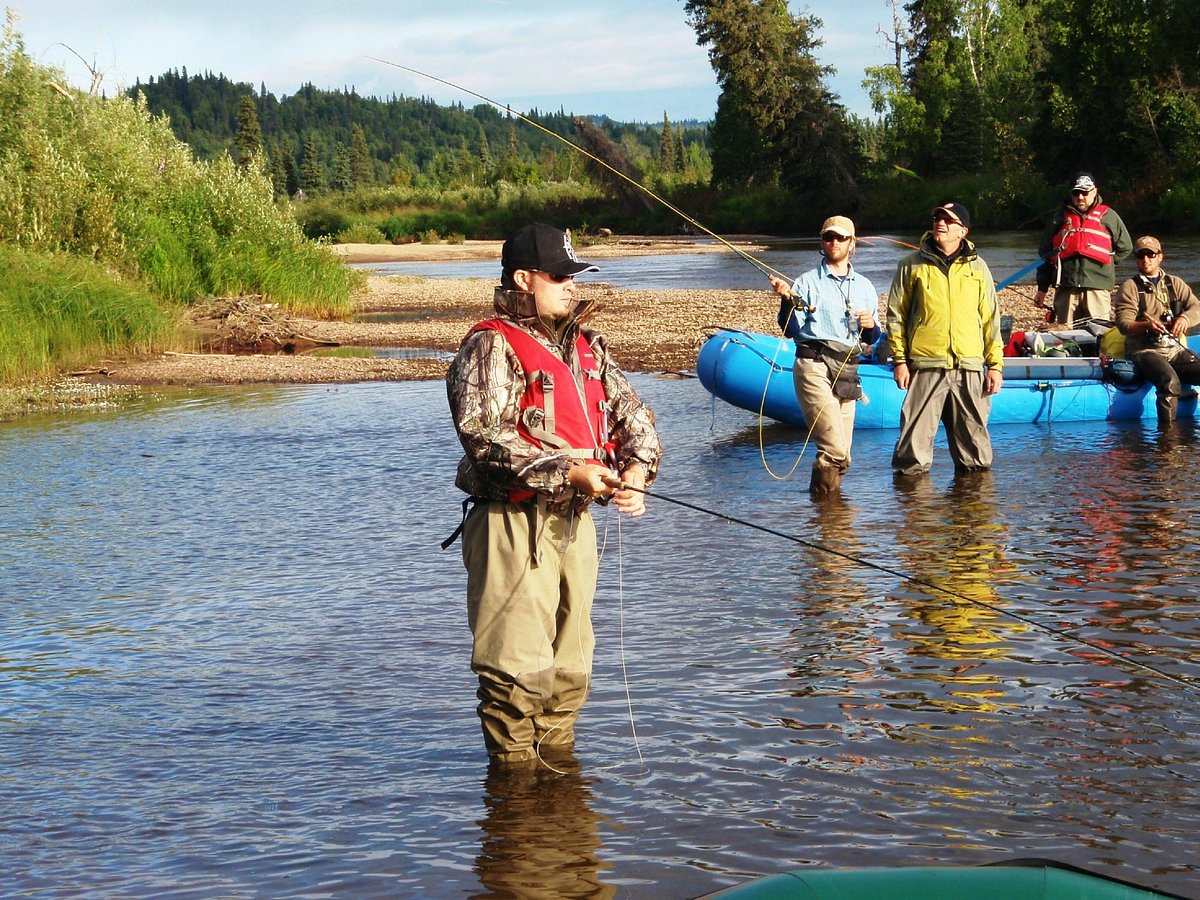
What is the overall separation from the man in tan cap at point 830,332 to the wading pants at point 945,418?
1.34 ft

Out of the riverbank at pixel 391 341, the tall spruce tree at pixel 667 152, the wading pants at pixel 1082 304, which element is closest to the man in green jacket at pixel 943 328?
the wading pants at pixel 1082 304

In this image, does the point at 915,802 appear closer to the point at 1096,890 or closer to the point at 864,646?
the point at 864,646

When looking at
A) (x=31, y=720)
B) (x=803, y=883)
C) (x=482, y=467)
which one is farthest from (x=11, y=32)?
(x=803, y=883)

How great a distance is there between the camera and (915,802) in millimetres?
4500

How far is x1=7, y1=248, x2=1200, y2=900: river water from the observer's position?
4.29 m

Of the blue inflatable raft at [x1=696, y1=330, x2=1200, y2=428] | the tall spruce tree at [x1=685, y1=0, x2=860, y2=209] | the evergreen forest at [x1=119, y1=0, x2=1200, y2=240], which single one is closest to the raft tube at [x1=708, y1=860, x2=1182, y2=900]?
the blue inflatable raft at [x1=696, y1=330, x2=1200, y2=428]

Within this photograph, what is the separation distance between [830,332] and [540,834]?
5.34 meters

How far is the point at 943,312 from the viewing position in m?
9.20

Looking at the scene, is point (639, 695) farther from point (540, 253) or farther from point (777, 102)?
point (777, 102)

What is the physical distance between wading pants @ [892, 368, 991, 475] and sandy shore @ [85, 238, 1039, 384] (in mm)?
3527

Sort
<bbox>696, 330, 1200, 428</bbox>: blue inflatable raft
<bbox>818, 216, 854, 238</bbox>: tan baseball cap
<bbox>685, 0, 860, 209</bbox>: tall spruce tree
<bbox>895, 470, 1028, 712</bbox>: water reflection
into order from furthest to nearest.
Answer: <bbox>685, 0, 860, 209</bbox>: tall spruce tree
<bbox>696, 330, 1200, 428</bbox>: blue inflatable raft
<bbox>818, 216, 854, 238</bbox>: tan baseball cap
<bbox>895, 470, 1028, 712</bbox>: water reflection

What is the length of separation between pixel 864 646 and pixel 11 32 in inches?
875

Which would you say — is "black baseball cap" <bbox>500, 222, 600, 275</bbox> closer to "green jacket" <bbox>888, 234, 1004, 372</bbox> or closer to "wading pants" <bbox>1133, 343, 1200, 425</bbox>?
"green jacket" <bbox>888, 234, 1004, 372</bbox>

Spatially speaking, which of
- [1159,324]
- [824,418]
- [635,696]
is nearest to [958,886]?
[635,696]
